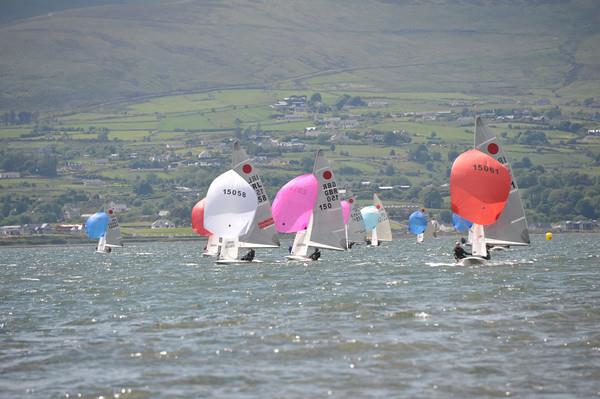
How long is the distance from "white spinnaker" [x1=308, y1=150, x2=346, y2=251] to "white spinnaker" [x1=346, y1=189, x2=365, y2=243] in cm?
3967

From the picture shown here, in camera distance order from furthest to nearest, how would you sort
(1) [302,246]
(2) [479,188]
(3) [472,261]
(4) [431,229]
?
(4) [431,229]
(1) [302,246]
(3) [472,261]
(2) [479,188]

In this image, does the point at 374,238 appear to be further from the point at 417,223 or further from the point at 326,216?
the point at 326,216

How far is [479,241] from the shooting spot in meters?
63.4

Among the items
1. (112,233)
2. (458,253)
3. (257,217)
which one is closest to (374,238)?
(112,233)

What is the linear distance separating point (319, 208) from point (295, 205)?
3.04 meters

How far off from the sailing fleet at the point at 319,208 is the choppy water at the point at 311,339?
19.3ft

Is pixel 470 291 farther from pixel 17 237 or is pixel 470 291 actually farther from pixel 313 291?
pixel 17 237

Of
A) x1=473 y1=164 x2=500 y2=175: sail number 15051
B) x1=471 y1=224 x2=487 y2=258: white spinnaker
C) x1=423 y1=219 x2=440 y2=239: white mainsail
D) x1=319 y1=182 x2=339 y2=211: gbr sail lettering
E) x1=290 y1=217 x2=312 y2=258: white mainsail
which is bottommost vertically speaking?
x1=423 y1=219 x2=440 y2=239: white mainsail

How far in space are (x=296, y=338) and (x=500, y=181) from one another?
2947 centimetres

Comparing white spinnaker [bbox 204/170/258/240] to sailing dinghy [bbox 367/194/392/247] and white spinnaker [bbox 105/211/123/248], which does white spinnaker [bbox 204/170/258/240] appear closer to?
white spinnaker [bbox 105/211/123/248]

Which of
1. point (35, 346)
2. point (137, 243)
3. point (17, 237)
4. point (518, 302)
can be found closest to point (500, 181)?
point (518, 302)

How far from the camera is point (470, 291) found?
157 ft

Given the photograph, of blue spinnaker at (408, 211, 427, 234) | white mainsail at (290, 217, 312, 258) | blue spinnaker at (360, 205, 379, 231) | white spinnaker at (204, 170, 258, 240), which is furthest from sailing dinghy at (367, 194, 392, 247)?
white spinnaker at (204, 170, 258, 240)

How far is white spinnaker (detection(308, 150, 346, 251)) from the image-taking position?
74375 mm
